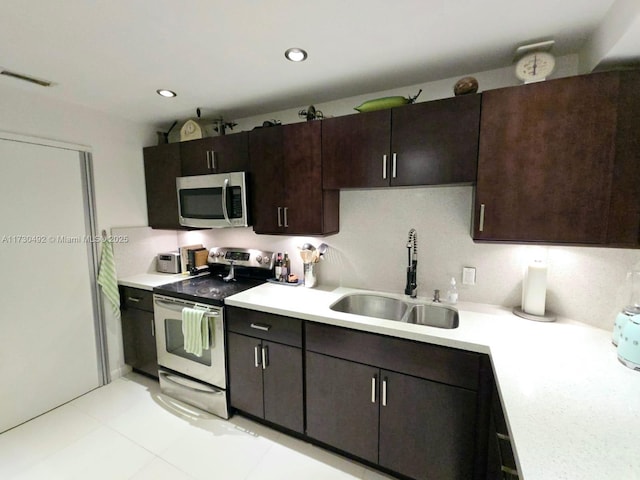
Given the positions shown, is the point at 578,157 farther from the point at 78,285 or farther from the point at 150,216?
the point at 78,285

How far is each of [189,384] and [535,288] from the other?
2.49 metres

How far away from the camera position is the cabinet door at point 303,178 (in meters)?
1.91

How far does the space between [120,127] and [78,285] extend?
145 cm

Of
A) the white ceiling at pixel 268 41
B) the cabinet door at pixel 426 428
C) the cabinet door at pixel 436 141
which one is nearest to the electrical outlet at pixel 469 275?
the cabinet door at pixel 436 141

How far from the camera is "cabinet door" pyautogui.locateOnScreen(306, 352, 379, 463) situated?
1.56m

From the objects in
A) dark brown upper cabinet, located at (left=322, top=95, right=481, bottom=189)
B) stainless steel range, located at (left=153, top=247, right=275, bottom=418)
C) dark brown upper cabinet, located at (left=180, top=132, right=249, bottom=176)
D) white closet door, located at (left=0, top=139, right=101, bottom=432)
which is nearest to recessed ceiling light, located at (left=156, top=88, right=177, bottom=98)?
dark brown upper cabinet, located at (left=180, top=132, right=249, bottom=176)

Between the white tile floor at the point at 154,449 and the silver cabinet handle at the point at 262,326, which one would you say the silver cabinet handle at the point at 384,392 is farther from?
the silver cabinet handle at the point at 262,326

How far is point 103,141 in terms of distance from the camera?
242 cm

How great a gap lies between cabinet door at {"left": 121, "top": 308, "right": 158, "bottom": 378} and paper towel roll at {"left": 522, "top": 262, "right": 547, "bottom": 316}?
9.15 ft

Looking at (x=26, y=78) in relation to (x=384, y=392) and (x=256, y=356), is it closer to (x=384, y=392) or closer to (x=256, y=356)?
(x=256, y=356)

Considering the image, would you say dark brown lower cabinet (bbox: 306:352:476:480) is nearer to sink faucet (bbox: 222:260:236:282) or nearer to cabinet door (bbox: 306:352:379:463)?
cabinet door (bbox: 306:352:379:463)

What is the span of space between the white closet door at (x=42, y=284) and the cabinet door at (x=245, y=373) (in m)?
1.41

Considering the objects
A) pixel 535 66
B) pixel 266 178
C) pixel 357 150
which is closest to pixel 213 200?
pixel 266 178

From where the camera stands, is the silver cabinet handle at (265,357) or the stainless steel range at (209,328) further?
the stainless steel range at (209,328)
